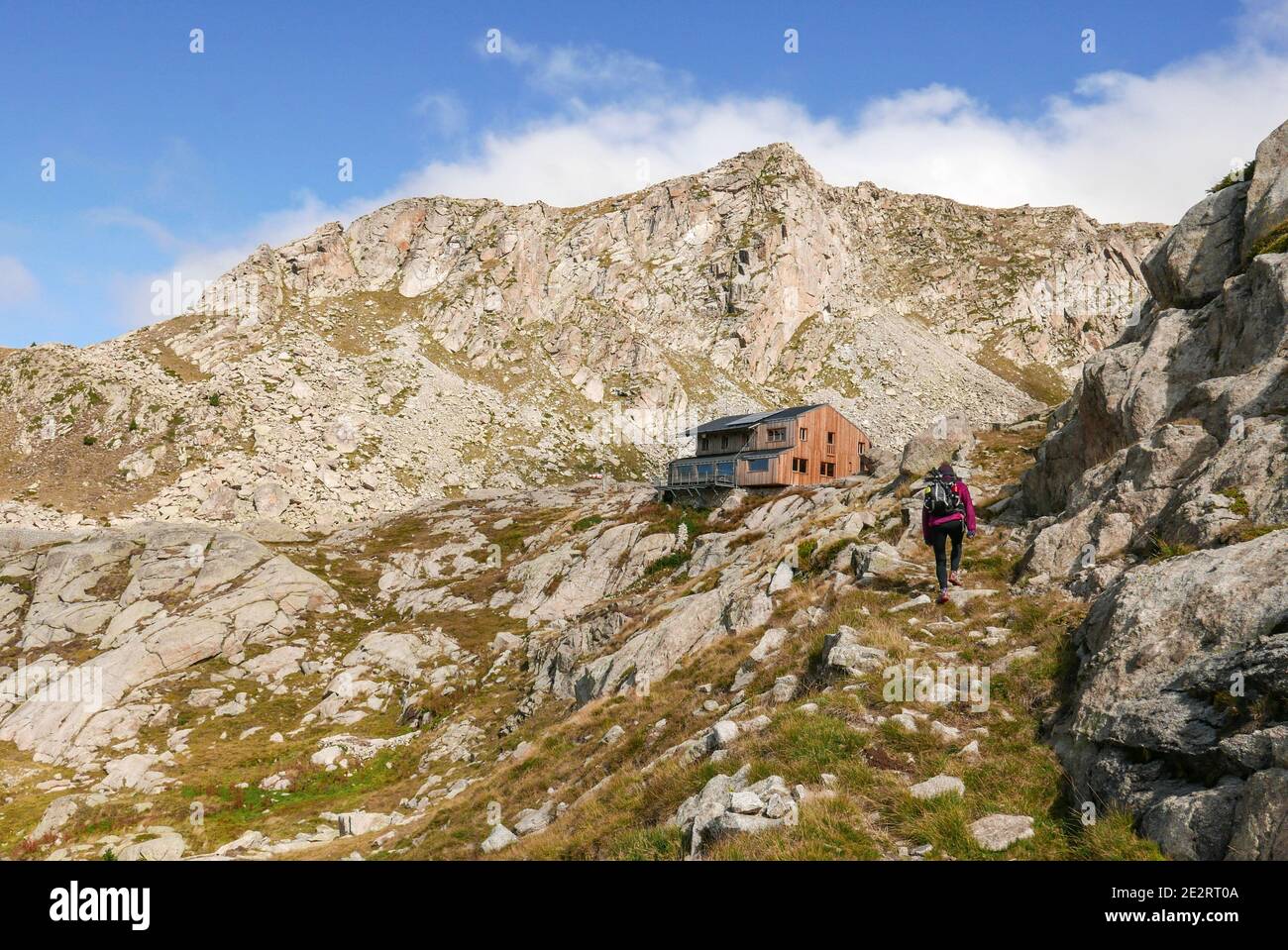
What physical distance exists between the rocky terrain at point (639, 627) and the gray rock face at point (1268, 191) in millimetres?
129

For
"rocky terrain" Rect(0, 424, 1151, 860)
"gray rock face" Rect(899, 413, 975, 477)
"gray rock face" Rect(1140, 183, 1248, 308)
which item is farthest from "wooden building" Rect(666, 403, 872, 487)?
"gray rock face" Rect(1140, 183, 1248, 308)

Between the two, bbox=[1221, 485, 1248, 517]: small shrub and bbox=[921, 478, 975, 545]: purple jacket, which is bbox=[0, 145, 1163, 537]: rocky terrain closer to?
bbox=[921, 478, 975, 545]: purple jacket

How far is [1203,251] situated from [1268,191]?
6.59 ft

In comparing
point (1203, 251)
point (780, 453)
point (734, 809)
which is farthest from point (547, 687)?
point (1203, 251)

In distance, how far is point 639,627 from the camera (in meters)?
29.8

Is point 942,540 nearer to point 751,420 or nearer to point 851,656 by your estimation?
point 851,656

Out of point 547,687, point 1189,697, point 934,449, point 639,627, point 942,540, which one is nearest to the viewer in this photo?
point 1189,697

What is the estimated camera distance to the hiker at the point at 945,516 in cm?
1512

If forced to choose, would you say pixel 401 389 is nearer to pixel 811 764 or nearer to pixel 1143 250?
pixel 811 764

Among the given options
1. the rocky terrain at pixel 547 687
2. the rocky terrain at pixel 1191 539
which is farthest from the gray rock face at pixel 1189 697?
the rocky terrain at pixel 547 687

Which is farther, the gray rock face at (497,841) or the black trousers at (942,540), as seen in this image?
the black trousers at (942,540)

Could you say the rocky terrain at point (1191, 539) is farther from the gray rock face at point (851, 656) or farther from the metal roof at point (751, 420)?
the metal roof at point (751, 420)
